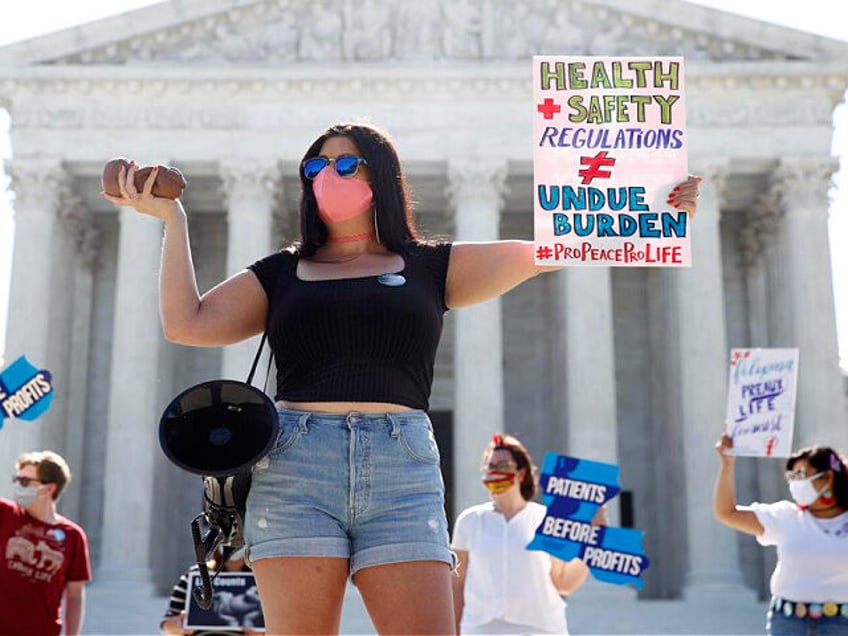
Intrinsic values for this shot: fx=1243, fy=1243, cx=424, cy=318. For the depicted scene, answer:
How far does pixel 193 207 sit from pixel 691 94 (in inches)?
627

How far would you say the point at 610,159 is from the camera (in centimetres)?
512

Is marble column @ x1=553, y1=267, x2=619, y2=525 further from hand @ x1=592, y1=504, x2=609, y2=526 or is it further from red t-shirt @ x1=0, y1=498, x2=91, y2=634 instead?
red t-shirt @ x1=0, y1=498, x2=91, y2=634

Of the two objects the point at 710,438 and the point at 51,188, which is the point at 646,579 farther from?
the point at 51,188

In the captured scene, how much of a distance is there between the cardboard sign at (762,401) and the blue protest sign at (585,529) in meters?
1.31

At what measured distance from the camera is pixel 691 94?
35750 millimetres

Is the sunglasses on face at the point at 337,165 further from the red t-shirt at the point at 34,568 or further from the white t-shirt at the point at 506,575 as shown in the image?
the red t-shirt at the point at 34,568

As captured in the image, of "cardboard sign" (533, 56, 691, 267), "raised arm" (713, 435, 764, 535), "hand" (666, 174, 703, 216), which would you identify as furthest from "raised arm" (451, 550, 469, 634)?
"hand" (666, 174, 703, 216)

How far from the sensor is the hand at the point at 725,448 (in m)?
10.4

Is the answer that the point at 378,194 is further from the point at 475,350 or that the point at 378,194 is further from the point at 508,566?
the point at 475,350

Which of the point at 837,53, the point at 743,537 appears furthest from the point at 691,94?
the point at 743,537

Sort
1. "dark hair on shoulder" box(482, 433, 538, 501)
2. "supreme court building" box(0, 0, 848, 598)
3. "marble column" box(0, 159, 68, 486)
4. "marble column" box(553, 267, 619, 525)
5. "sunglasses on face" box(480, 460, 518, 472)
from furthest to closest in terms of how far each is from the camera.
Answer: "marble column" box(0, 159, 68, 486) < "supreme court building" box(0, 0, 848, 598) < "marble column" box(553, 267, 619, 525) < "dark hair on shoulder" box(482, 433, 538, 501) < "sunglasses on face" box(480, 460, 518, 472)

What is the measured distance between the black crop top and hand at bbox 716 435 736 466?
642 centimetres

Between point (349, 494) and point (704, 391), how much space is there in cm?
3074

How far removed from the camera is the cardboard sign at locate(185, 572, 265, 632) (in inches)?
398
